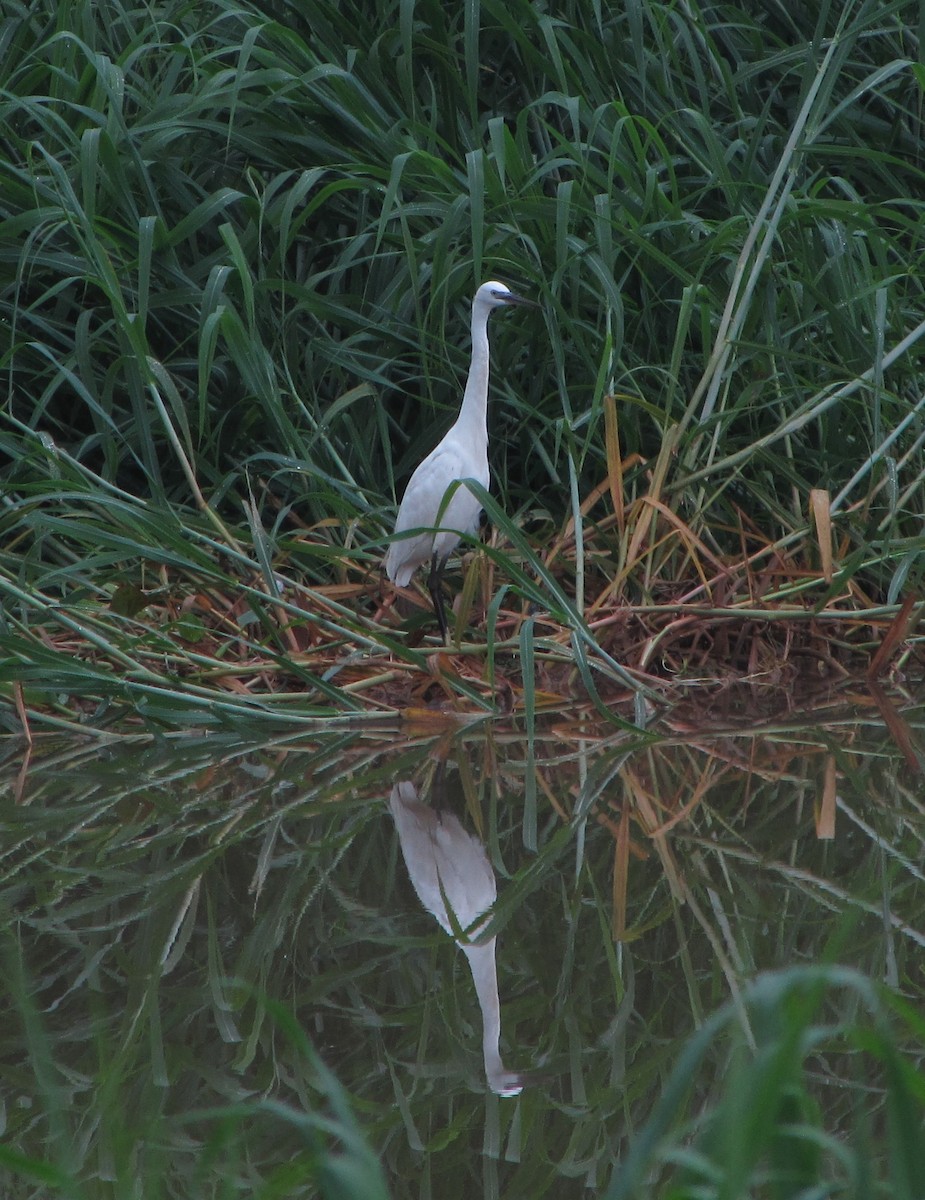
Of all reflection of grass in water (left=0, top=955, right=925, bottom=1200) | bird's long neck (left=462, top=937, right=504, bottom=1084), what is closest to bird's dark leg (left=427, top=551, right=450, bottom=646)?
bird's long neck (left=462, top=937, right=504, bottom=1084)

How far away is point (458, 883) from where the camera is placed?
2.29 meters

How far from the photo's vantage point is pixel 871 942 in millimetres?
1928

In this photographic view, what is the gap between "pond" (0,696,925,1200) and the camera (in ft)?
4.89

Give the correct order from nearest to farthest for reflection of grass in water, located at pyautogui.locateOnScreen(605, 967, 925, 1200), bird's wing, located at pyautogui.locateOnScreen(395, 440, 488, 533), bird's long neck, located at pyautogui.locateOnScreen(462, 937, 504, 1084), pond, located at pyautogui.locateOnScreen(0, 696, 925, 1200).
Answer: reflection of grass in water, located at pyautogui.locateOnScreen(605, 967, 925, 1200), pond, located at pyautogui.locateOnScreen(0, 696, 925, 1200), bird's long neck, located at pyautogui.locateOnScreen(462, 937, 504, 1084), bird's wing, located at pyautogui.locateOnScreen(395, 440, 488, 533)

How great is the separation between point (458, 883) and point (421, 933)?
21cm

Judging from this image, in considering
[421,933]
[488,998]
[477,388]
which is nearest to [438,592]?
[477,388]

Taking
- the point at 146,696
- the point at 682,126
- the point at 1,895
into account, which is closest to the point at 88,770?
the point at 146,696

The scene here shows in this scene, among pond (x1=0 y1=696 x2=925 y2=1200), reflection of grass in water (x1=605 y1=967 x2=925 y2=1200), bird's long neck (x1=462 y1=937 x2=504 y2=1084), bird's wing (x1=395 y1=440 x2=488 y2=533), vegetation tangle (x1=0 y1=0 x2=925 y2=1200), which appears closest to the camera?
reflection of grass in water (x1=605 y1=967 x2=925 y2=1200)

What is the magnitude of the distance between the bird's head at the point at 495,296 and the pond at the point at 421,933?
3.82 ft

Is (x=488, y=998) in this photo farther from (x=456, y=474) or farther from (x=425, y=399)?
(x=425, y=399)

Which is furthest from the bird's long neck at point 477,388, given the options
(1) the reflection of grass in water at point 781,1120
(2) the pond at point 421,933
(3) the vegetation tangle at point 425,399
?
(1) the reflection of grass in water at point 781,1120

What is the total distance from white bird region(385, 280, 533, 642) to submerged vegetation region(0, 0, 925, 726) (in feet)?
0.35

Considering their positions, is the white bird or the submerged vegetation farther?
the white bird

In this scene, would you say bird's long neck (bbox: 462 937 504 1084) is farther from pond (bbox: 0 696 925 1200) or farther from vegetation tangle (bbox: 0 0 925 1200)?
vegetation tangle (bbox: 0 0 925 1200)
